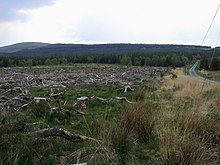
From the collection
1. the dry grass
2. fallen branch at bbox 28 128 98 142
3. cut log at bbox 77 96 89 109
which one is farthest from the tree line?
the dry grass

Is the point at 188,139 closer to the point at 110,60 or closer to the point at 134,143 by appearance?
the point at 134,143

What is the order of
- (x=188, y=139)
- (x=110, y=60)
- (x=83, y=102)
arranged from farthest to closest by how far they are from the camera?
1. (x=110, y=60)
2. (x=83, y=102)
3. (x=188, y=139)

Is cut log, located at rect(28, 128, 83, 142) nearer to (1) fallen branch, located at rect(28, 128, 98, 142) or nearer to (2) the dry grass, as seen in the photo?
(1) fallen branch, located at rect(28, 128, 98, 142)

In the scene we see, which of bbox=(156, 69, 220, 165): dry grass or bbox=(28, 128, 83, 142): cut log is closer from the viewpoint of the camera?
bbox=(156, 69, 220, 165): dry grass

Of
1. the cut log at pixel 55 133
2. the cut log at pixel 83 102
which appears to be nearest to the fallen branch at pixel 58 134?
the cut log at pixel 55 133

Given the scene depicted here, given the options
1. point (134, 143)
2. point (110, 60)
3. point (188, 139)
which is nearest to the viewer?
point (188, 139)

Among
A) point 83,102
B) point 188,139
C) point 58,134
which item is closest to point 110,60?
point 83,102

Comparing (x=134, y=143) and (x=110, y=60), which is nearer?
(x=134, y=143)

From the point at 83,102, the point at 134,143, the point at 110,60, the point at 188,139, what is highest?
the point at 188,139

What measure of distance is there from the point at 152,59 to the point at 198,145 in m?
102

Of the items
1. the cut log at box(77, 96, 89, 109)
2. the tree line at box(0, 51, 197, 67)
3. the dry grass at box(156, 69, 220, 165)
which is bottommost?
the tree line at box(0, 51, 197, 67)

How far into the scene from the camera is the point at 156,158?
449 centimetres

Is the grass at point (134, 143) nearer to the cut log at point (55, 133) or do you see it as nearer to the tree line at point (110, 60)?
the cut log at point (55, 133)

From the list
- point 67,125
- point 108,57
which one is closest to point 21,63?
point 108,57
